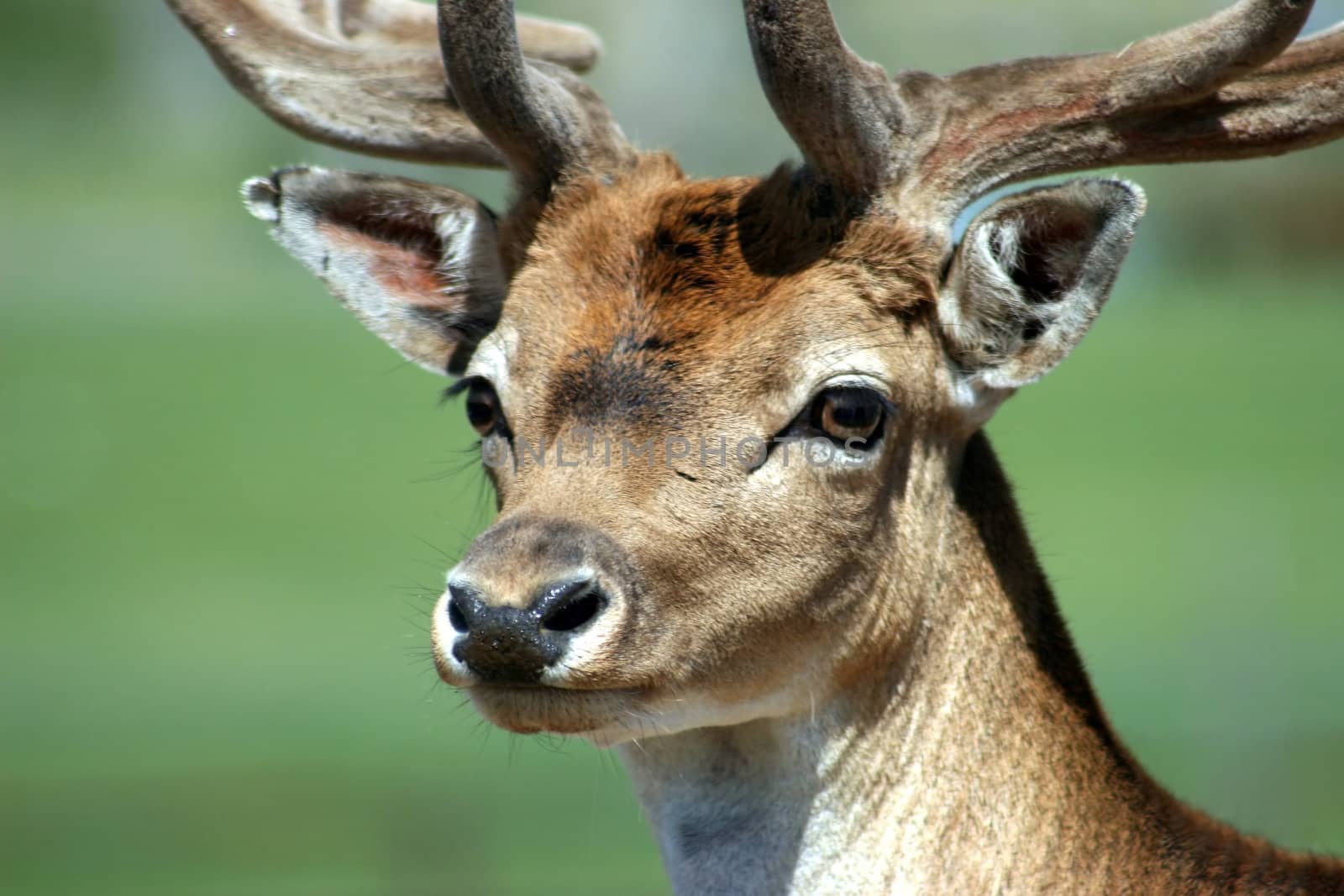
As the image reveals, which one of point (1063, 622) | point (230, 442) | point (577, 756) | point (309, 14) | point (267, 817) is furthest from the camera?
point (230, 442)

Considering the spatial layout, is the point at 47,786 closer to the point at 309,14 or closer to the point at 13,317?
the point at 309,14

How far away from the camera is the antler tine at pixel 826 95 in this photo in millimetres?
5078

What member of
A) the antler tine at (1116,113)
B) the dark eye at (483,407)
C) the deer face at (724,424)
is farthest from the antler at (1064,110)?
the dark eye at (483,407)

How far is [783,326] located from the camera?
522cm

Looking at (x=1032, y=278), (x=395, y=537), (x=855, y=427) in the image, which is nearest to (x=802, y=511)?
(x=855, y=427)

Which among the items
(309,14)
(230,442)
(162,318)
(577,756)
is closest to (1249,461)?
(577,756)

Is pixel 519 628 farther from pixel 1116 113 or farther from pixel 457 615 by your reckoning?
pixel 1116 113

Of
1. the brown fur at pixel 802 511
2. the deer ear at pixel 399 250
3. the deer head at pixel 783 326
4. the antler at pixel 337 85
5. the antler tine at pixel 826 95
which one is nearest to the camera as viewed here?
the deer head at pixel 783 326

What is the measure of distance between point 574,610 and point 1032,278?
2.02 meters

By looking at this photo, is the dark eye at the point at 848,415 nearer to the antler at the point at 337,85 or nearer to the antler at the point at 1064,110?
the antler at the point at 1064,110

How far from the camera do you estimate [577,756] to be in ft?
57.9

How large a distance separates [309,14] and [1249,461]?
27097 mm

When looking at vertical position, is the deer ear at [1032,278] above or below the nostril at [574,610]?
above

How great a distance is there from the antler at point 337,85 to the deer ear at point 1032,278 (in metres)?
2.03
